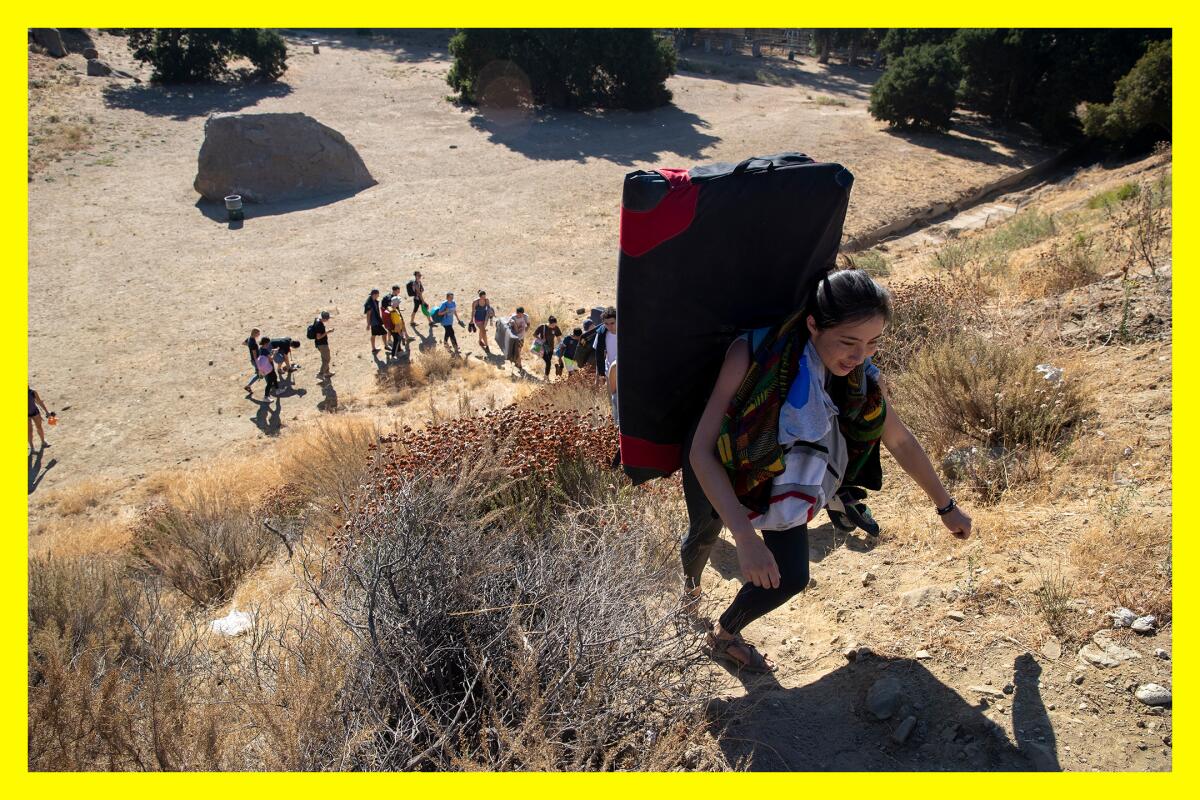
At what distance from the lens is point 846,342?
2244 millimetres

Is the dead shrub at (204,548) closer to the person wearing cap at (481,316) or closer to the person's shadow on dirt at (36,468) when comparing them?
the person's shadow on dirt at (36,468)

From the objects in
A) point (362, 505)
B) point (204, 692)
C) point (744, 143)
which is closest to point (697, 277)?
point (362, 505)

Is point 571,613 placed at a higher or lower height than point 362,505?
higher

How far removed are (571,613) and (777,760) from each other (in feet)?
2.65

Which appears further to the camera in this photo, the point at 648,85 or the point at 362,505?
the point at 648,85

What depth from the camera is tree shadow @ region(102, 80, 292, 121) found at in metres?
27.0

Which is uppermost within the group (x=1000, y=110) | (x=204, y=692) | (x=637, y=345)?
(x=1000, y=110)

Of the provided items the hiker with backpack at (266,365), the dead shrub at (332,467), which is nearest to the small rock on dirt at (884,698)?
the dead shrub at (332,467)

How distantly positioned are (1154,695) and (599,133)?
87.4 ft

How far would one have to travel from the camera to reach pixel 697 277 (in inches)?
95.7

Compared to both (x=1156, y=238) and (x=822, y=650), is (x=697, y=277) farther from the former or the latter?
(x=1156, y=238)

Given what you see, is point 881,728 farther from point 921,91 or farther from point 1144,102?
point 921,91
